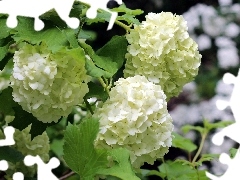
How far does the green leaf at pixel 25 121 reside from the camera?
2.88ft

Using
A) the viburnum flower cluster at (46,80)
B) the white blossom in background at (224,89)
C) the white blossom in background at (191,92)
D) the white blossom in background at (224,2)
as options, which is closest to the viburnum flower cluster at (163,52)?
the viburnum flower cluster at (46,80)

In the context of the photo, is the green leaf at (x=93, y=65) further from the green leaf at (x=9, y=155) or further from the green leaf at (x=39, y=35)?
the green leaf at (x=9, y=155)

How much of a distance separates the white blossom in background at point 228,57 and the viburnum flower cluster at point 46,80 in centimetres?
210

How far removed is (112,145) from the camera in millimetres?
833

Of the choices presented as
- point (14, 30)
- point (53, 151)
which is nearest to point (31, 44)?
point (14, 30)

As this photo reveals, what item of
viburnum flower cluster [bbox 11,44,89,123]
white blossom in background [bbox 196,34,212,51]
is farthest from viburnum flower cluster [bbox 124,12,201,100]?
white blossom in background [bbox 196,34,212,51]

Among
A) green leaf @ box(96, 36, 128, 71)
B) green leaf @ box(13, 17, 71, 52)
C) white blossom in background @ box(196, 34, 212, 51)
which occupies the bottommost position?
white blossom in background @ box(196, 34, 212, 51)

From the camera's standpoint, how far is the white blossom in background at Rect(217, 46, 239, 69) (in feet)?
9.34

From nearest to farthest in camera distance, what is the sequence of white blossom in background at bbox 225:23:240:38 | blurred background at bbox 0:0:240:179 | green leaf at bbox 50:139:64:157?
1. green leaf at bbox 50:139:64:157
2. blurred background at bbox 0:0:240:179
3. white blossom in background at bbox 225:23:240:38

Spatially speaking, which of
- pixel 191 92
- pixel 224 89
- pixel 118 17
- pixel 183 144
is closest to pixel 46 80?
pixel 118 17

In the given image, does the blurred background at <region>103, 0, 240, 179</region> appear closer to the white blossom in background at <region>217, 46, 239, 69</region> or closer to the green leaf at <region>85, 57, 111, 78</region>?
the white blossom in background at <region>217, 46, 239, 69</region>

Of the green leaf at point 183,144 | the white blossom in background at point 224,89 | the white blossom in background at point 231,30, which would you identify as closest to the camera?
the green leaf at point 183,144

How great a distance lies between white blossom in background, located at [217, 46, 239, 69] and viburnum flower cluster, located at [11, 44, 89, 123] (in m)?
2.10

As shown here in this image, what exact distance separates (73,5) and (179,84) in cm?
21
